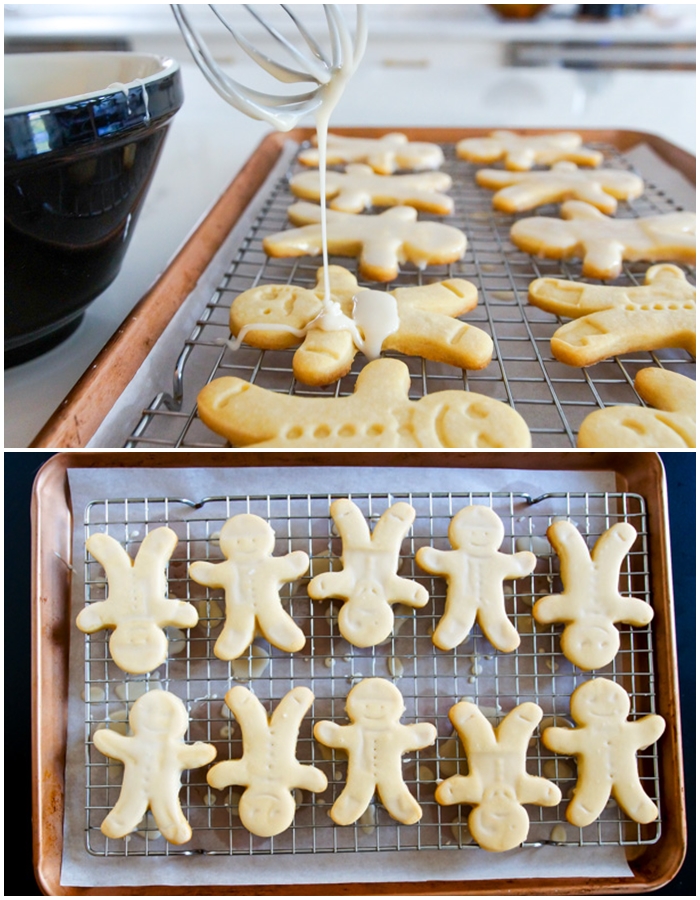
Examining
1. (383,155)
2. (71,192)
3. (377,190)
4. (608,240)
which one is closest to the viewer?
(71,192)

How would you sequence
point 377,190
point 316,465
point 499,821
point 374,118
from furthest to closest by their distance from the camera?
point 374,118 < point 377,190 < point 316,465 < point 499,821

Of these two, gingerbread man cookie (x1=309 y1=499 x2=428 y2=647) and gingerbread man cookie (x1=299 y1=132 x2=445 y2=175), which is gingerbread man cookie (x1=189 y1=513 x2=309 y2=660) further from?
gingerbread man cookie (x1=299 y1=132 x2=445 y2=175)

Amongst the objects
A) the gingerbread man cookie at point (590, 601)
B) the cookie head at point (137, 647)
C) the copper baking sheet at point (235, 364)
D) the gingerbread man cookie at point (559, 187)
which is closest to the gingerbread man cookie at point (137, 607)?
the cookie head at point (137, 647)

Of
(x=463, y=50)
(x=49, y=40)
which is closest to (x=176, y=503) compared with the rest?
(x=463, y=50)

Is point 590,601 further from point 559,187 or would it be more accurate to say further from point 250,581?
point 559,187

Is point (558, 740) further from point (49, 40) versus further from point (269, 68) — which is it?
point (49, 40)

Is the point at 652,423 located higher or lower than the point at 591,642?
higher

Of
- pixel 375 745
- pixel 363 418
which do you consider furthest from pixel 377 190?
pixel 375 745
